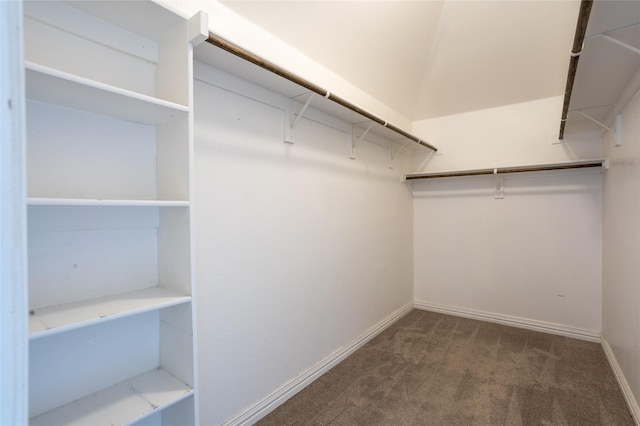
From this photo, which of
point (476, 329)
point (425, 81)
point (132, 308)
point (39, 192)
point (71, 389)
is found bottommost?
point (476, 329)

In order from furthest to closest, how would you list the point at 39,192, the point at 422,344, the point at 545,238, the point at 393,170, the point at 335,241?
the point at 393,170 → the point at 545,238 → the point at 422,344 → the point at 335,241 → the point at 39,192

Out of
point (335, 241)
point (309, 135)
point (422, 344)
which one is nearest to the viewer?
point (309, 135)

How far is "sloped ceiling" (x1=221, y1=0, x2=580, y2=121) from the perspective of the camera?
2012mm

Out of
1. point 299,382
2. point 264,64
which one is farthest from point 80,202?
point 299,382

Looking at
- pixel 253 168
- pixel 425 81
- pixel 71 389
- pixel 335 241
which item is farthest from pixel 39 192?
pixel 425 81

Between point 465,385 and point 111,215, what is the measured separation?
240cm

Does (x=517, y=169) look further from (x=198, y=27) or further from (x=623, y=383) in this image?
(x=198, y=27)

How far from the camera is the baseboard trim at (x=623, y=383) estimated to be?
6.00 ft

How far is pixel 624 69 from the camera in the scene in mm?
1804

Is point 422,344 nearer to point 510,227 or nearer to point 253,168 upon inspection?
point 510,227

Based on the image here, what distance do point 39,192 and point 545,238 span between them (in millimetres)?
3904

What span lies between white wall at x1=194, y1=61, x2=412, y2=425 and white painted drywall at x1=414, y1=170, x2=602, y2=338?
1241mm

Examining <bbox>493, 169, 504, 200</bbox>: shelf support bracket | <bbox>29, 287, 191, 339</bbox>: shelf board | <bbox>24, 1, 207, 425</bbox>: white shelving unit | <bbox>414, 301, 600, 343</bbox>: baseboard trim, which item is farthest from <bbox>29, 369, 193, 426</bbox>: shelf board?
<bbox>493, 169, 504, 200</bbox>: shelf support bracket

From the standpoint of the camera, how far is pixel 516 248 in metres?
3.33
